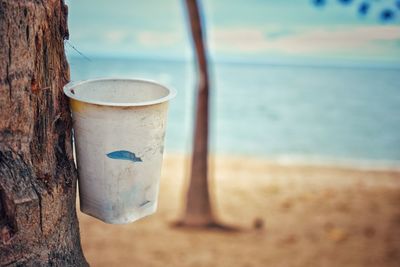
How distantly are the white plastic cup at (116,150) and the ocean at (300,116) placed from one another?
0.42 metres

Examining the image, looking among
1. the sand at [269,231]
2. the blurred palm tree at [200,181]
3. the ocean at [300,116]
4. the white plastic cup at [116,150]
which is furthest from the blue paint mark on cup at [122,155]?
the blurred palm tree at [200,181]

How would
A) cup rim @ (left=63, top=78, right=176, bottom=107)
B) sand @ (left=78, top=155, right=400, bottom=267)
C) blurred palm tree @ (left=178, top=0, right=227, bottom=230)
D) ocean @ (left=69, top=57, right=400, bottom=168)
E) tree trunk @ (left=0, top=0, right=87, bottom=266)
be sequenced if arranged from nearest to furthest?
tree trunk @ (left=0, top=0, right=87, bottom=266)
cup rim @ (left=63, top=78, right=176, bottom=107)
sand @ (left=78, top=155, right=400, bottom=267)
blurred palm tree @ (left=178, top=0, right=227, bottom=230)
ocean @ (left=69, top=57, right=400, bottom=168)

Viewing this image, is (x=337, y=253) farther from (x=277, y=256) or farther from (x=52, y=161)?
(x=52, y=161)

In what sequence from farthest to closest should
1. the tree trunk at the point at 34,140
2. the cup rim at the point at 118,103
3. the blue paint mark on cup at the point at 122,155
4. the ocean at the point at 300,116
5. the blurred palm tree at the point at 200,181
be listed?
the ocean at the point at 300,116 < the blurred palm tree at the point at 200,181 < the blue paint mark on cup at the point at 122,155 < the cup rim at the point at 118,103 < the tree trunk at the point at 34,140

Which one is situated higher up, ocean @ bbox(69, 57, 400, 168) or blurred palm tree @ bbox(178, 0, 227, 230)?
blurred palm tree @ bbox(178, 0, 227, 230)

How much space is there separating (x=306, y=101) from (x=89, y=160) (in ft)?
83.6

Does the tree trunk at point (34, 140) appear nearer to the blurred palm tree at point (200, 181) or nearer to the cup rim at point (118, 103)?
the cup rim at point (118, 103)

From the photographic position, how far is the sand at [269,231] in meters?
5.18

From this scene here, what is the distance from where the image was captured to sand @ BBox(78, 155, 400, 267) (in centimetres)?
518

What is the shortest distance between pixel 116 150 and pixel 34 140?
312mm

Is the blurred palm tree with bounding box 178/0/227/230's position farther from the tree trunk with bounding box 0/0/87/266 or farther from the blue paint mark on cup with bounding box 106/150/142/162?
the tree trunk with bounding box 0/0/87/266

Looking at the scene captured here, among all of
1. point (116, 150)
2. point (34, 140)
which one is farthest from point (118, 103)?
point (34, 140)

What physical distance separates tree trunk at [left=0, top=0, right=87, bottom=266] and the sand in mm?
3552

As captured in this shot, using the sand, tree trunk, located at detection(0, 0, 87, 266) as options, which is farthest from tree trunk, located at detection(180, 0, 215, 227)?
tree trunk, located at detection(0, 0, 87, 266)
